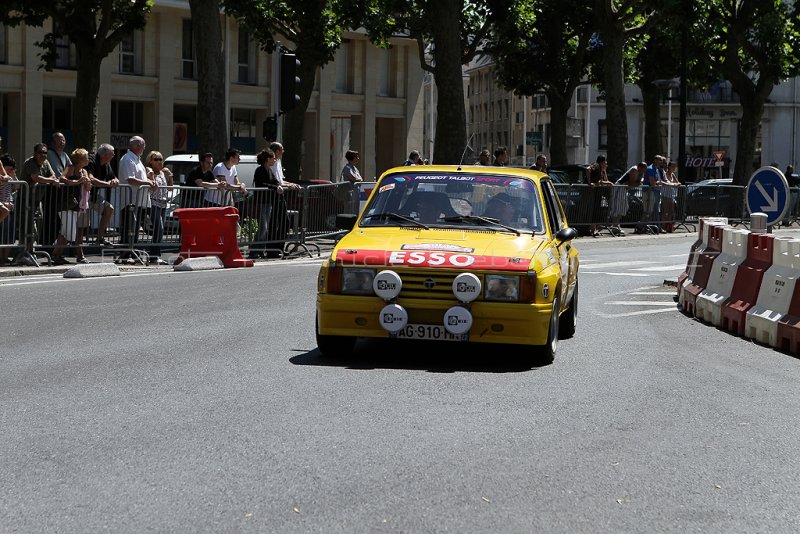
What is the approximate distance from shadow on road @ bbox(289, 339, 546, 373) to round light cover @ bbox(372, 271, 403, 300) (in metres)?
0.54

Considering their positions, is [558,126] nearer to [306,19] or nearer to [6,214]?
[306,19]

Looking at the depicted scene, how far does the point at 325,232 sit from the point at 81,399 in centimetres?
1654

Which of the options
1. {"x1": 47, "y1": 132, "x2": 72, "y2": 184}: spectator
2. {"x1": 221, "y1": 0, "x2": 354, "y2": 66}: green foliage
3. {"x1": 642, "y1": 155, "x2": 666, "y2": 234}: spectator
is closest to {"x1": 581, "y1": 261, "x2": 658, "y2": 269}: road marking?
{"x1": 47, "y1": 132, "x2": 72, "y2": 184}: spectator

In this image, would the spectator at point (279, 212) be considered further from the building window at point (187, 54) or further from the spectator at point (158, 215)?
the building window at point (187, 54)

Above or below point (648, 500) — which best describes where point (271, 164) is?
above

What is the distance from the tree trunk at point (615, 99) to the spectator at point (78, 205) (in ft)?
80.8

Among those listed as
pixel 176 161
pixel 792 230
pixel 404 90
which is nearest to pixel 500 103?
pixel 404 90

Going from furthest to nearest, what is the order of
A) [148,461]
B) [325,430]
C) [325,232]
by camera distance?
1. [325,232]
2. [325,430]
3. [148,461]

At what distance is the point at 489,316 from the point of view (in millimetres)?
10102

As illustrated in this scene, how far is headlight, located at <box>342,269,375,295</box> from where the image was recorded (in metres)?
10.3

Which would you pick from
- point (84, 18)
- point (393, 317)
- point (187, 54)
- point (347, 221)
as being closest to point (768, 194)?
point (347, 221)

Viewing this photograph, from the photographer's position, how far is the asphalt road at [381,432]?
582 cm

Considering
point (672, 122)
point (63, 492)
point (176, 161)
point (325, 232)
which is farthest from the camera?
point (672, 122)

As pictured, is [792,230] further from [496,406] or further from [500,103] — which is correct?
[500,103]
